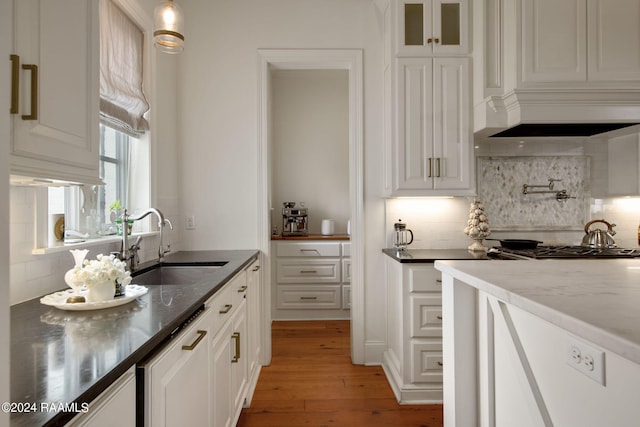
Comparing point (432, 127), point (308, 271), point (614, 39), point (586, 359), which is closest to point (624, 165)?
point (614, 39)

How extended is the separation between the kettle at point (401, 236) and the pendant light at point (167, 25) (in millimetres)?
1915

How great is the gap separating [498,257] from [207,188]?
7.31 feet

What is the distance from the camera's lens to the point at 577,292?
3.19 ft

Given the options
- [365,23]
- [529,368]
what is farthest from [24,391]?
[365,23]

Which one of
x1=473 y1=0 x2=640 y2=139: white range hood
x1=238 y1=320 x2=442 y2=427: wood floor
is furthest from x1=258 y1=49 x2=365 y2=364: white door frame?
x1=473 y1=0 x2=640 y2=139: white range hood

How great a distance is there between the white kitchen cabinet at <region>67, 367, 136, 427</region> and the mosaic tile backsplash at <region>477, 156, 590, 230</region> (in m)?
2.80

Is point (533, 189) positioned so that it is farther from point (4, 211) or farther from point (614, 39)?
point (4, 211)

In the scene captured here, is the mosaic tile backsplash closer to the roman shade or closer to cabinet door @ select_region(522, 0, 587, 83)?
cabinet door @ select_region(522, 0, 587, 83)

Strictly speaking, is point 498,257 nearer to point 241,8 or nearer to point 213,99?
point 213,99

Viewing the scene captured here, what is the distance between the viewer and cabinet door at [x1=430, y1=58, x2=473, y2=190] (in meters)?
2.69

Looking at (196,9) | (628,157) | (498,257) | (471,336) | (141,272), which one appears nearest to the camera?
(471,336)

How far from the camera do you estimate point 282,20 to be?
9.88 ft

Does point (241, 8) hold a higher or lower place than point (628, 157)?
higher

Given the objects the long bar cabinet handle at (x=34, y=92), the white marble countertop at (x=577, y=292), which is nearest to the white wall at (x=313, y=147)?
the white marble countertop at (x=577, y=292)
